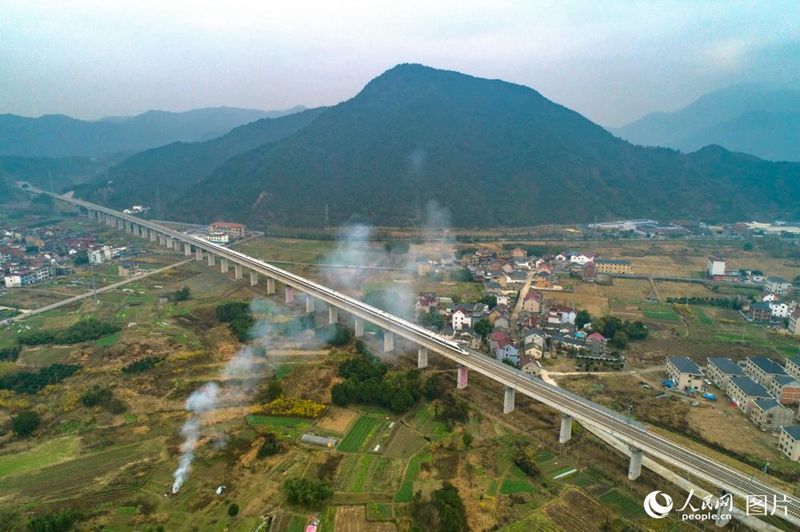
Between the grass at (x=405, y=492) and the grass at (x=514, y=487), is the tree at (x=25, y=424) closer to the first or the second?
the grass at (x=405, y=492)

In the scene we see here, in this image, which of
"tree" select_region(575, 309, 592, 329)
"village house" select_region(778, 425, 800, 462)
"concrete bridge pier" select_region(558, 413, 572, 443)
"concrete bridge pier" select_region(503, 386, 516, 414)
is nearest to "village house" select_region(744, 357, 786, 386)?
"village house" select_region(778, 425, 800, 462)

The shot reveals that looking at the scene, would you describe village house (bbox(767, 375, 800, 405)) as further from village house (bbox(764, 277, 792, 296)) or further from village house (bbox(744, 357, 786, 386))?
village house (bbox(764, 277, 792, 296))

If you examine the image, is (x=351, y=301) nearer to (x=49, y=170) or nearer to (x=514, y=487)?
(x=514, y=487)

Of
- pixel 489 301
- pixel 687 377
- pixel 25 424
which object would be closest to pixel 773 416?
pixel 687 377

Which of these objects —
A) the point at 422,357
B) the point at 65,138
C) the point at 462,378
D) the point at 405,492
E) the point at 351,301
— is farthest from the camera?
the point at 65,138

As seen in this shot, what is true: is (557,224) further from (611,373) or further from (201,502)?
(201,502)

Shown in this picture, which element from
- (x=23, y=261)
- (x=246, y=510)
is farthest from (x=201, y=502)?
(x=23, y=261)
